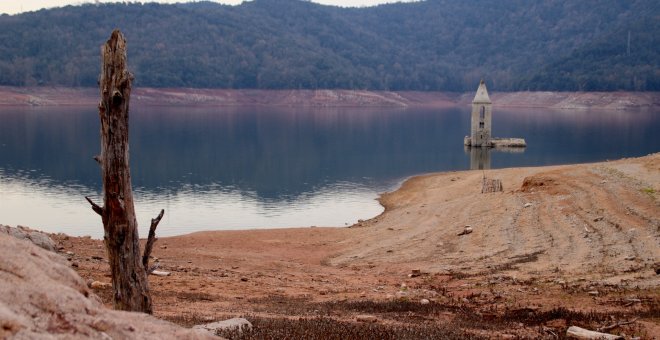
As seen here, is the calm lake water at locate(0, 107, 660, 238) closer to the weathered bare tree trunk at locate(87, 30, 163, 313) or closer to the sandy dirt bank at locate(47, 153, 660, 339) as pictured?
the sandy dirt bank at locate(47, 153, 660, 339)

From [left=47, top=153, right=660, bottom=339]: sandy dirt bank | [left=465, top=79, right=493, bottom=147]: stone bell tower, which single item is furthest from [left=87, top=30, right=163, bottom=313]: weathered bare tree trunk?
[left=465, top=79, right=493, bottom=147]: stone bell tower

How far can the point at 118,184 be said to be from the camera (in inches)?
324

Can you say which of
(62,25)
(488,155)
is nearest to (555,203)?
(488,155)

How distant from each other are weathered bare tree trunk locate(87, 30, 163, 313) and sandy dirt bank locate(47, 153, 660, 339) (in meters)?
0.69

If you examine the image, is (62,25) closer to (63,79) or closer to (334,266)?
(63,79)

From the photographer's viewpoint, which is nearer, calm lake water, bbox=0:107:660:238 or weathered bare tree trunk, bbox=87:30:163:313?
weathered bare tree trunk, bbox=87:30:163:313

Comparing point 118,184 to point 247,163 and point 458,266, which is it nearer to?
point 458,266

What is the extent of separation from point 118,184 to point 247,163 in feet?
148

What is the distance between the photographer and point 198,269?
16125mm

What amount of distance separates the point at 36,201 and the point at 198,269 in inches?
834

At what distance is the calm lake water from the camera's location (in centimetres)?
3258

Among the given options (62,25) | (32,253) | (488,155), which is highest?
(62,25)

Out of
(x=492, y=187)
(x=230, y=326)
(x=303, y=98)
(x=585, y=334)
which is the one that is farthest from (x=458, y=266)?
(x=303, y=98)

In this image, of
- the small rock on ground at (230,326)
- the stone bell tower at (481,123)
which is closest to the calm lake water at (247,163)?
the stone bell tower at (481,123)
